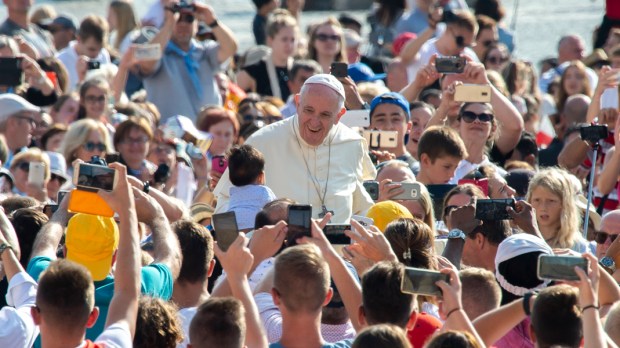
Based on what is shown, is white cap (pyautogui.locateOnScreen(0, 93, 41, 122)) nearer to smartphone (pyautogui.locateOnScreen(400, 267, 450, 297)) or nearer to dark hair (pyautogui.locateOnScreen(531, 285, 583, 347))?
smartphone (pyautogui.locateOnScreen(400, 267, 450, 297))

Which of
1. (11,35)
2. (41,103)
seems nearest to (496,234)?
(41,103)

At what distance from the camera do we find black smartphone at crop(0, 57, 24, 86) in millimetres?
10125

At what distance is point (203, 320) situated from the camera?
4.77 meters

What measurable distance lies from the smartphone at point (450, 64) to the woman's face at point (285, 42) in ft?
11.8

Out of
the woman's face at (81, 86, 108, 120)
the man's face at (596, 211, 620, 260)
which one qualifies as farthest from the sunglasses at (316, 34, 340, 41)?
the man's face at (596, 211, 620, 260)

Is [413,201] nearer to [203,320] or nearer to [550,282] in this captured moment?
[550,282]

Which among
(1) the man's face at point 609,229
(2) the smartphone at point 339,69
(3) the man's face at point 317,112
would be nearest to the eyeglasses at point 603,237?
(1) the man's face at point 609,229

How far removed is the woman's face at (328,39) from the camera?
12.6 m

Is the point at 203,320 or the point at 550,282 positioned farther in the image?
the point at 550,282

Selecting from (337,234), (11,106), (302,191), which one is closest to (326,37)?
(11,106)

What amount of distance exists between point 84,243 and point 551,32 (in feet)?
50.6

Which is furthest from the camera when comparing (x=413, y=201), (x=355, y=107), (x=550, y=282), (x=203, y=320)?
(x=355, y=107)

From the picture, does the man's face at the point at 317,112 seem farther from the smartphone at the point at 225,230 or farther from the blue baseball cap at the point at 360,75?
the blue baseball cap at the point at 360,75

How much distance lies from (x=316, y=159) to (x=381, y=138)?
1031mm
